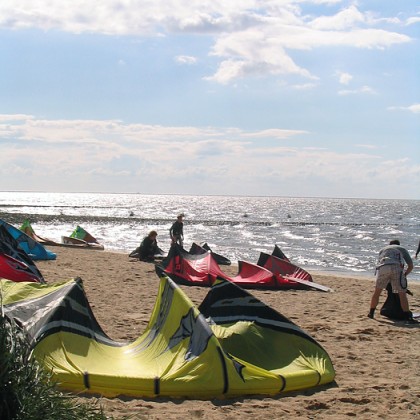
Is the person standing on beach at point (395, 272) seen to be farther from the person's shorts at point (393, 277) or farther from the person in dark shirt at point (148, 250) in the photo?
the person in dark shirt at point (148, 250)

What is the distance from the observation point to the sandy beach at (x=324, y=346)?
5.41 metres

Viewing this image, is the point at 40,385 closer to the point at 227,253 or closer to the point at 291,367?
the point at 291,367

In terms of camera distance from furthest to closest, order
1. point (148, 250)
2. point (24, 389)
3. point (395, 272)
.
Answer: point (148, 250)
point (395, 272)
point (24, 389)

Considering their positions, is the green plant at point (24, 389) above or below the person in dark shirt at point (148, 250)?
above

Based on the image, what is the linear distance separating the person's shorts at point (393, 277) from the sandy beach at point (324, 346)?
0.61m

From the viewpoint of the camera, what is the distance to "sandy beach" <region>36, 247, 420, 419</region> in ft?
17.8

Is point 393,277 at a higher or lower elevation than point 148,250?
higher

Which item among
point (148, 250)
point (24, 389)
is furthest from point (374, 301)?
point (148, 250)

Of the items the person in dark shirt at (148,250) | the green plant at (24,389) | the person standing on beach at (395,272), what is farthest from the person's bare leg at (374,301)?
the person in dark shirt at (148,250)

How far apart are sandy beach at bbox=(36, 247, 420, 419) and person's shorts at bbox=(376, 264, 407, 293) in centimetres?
61

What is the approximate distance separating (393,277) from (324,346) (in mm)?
2383

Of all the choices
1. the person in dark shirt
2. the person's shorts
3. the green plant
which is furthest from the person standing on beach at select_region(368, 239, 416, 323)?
the person in dark shirt

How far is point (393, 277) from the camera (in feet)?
32.0

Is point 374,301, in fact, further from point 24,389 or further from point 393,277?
point 24,389
